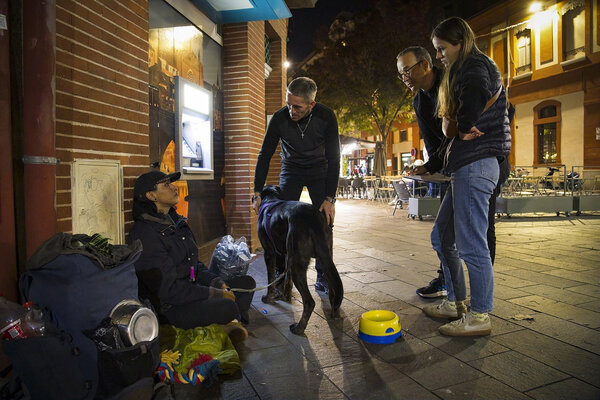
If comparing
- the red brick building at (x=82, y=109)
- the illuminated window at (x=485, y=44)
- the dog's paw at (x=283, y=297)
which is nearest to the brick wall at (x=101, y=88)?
the red brick building at (x=82, y=109)

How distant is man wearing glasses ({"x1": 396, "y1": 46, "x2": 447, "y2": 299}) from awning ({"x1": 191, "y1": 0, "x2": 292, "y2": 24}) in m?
2.84

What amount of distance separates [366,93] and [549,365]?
66.0 feet

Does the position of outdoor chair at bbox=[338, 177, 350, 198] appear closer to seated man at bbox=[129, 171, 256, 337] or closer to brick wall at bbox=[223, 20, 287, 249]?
brick wall at bbox=[223, 20, 287, 249]

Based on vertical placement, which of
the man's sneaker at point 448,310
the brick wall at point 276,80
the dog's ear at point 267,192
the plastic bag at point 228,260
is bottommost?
the man's sneaker at point 448,310

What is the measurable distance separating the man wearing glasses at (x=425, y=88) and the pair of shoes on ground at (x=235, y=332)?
203 cm

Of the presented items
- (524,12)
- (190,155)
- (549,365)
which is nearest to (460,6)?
(524,12)

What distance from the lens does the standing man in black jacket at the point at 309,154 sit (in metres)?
4.09

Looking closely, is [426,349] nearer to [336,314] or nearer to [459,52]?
[336,314]

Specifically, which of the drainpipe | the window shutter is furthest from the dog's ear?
the window shutter

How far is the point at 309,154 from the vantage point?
4129mm

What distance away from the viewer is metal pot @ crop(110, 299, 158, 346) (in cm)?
196

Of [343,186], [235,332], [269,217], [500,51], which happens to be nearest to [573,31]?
[500,51]

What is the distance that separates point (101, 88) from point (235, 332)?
2.16 m

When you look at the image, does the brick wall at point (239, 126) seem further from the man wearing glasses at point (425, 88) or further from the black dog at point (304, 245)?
the man wearing glasses at point (425, 88)
